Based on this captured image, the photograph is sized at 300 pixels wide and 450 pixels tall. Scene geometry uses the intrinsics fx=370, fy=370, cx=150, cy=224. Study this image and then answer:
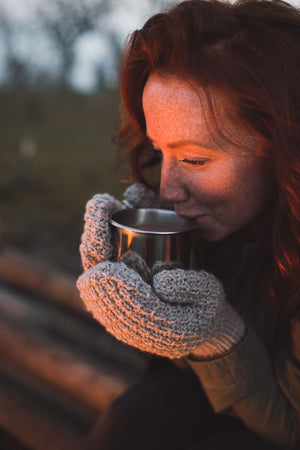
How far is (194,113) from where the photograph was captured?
31.5 inches

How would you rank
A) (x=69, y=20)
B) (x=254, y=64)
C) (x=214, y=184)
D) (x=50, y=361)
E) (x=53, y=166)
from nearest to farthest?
(x=254, y=64), (x=214, y=184), (x=50, y=361), (x=53, y=166), (x=69, y=20)

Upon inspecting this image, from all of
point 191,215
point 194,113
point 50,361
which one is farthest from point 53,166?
point 194,113

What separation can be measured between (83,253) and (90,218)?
0.08m

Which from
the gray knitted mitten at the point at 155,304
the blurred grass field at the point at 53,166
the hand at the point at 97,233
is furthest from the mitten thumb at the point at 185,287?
the blurred grass field at the point at 53,166

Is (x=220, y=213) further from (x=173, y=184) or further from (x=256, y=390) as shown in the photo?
(x=256, y=390)

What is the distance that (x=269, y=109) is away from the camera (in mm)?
768

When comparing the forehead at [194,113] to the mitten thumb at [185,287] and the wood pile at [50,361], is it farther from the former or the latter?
the wood pile at [50,361]

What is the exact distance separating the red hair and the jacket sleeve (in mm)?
227

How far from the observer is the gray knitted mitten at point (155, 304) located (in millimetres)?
765

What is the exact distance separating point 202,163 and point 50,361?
118cm

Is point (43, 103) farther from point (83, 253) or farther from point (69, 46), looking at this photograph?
point (83, 253)

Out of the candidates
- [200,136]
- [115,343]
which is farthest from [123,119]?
[115,343]

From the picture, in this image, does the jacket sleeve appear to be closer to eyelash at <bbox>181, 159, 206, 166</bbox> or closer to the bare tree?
eyelash at <bbox>181, 159, 206, 166</bbox>

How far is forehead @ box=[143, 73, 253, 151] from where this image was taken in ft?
2.59
